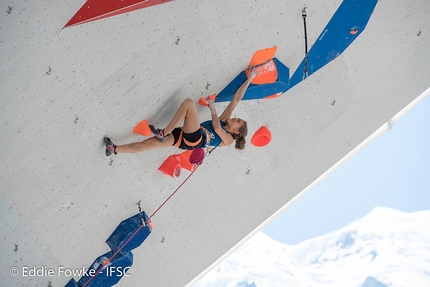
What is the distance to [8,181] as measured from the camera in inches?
114

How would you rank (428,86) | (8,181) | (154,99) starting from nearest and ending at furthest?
1. (8,181)
2. (154,99)
3. (428,86)

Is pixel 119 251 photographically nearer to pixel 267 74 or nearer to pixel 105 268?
pixel 105 268

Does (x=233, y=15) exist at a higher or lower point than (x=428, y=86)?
higher

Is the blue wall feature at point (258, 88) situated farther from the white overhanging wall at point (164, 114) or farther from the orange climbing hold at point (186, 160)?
the orange climbing hold at point (186, 160)

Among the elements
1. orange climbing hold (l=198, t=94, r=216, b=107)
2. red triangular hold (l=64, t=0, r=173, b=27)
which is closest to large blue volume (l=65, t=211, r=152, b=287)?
orange climbing hold (l=198, t=94, r=216, b=107)

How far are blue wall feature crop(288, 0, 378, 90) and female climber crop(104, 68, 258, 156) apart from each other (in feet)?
1.52

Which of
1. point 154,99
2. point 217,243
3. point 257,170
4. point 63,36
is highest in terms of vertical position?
point 63,36

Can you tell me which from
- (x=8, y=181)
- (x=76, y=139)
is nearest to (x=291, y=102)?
(x=76, y=139)

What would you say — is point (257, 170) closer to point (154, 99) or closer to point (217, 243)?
point (217, 243)

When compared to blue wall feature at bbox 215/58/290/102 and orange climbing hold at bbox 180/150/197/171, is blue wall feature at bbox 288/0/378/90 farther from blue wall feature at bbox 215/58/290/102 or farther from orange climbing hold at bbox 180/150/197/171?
orange climbing hold at bbox 180/150/197/171

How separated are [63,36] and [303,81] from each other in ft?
5.55

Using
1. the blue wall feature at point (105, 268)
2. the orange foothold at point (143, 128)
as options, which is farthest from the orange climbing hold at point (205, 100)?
the blue wall feature at point (105, 268)

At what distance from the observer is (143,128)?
122 inches

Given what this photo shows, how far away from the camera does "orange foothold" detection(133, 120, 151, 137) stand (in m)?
3.09
